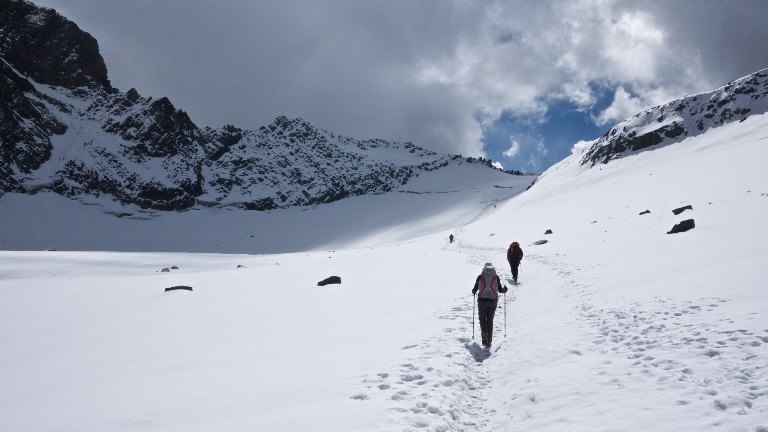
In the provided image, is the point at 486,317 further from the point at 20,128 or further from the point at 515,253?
the point at 20,128

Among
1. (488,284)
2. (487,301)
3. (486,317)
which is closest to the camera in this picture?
(486,317)

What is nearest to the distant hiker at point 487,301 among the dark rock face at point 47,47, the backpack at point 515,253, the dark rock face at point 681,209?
the backpack at point 515,253

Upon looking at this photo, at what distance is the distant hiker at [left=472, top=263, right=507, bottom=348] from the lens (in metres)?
10.9

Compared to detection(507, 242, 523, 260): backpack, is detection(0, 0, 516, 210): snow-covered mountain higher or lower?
higher

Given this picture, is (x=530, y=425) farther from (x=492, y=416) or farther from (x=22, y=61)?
(x=22, y=61)

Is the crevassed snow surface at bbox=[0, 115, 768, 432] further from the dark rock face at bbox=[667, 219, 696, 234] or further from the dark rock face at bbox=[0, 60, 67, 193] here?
the dark rock face at bbox=[0, 60, 67, 193]

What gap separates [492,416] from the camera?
694cm

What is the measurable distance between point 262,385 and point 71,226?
17412cm

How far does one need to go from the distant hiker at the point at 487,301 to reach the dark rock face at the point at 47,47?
764 feet

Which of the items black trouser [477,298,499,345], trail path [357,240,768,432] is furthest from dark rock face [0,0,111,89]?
trail path [357,240,768,432]

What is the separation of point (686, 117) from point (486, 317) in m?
124

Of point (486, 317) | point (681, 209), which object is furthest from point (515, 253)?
point (681, 209)

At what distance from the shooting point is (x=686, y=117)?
346ft

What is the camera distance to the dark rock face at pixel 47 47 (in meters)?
173
